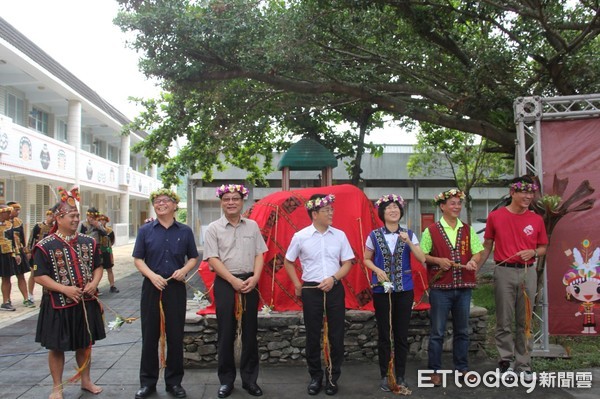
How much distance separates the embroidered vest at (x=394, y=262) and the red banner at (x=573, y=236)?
2139mm

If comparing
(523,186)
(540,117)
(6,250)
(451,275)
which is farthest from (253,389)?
(6,250)

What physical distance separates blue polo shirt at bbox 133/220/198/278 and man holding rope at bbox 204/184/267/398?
215 millimetres

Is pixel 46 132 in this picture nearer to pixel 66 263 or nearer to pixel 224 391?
pixel 66 263

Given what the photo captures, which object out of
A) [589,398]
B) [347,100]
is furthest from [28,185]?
[589,398]

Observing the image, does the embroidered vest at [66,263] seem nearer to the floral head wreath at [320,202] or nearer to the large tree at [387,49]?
the floral head wreath at [320,202]

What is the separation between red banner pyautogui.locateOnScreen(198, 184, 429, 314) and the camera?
5.84m

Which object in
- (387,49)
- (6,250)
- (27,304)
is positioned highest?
(387,49)

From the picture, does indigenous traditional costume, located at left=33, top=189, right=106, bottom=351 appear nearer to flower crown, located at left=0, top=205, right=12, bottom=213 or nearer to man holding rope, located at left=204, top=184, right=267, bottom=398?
man holding rope, located at left=204, top=184, right=267, bottom=398

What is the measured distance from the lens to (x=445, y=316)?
480 centimetres

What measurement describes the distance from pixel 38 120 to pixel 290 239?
19026mm

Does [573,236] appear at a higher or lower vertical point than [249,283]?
higher

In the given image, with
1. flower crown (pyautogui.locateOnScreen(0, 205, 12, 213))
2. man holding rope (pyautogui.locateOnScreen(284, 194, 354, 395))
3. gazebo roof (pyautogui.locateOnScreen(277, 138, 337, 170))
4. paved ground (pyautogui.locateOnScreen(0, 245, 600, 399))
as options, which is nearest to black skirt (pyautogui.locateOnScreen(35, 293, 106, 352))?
paved ground (pyautogui.locateOnScreen(0, 245, 600, 399))

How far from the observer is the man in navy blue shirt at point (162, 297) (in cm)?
455

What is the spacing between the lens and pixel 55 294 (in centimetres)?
431
